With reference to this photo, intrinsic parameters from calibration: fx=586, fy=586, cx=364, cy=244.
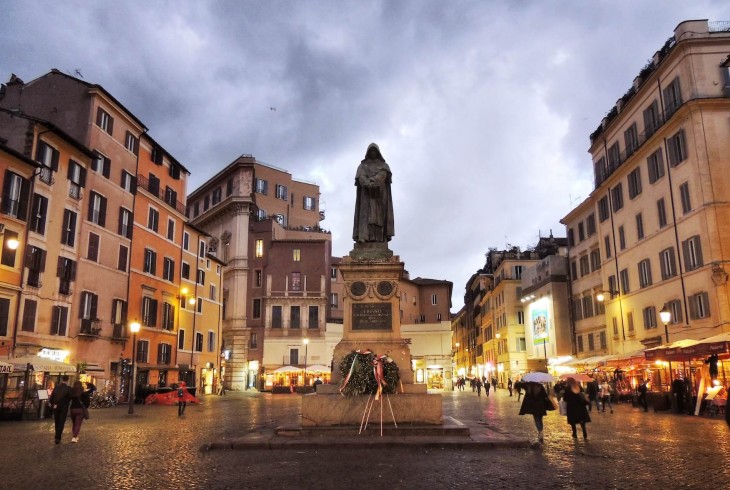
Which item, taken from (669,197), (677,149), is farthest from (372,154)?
(669,197)

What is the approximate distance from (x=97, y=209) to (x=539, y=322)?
130 ft

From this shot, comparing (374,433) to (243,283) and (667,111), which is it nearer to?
(667,111)

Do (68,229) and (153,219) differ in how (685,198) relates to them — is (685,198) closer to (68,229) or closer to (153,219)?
(68,229)

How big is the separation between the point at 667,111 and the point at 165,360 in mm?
36851

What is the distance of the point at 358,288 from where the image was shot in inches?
581

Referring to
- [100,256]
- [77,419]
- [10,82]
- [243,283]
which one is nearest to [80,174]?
[100,256]

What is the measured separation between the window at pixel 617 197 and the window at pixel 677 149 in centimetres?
727

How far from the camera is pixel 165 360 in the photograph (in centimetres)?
4312

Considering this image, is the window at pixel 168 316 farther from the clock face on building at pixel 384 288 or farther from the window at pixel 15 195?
the clock face on building at pixel 384 288

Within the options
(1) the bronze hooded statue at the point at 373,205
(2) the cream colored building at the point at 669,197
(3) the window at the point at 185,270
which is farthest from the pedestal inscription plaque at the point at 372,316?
(3) the window at the point at 185,270

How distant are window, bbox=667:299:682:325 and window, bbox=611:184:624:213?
945 cm

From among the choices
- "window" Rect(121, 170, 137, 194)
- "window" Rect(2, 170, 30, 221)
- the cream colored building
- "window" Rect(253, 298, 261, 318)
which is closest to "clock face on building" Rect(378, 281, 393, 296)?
the cream colored building

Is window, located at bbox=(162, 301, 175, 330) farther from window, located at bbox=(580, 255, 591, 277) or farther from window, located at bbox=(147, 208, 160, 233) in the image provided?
window, located at bbox=(580, 255, 591, 277)

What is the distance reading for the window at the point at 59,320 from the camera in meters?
30.9
